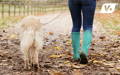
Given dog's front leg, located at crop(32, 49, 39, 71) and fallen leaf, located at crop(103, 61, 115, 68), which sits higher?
dog's front leg, located at crop(32, 49, 39, 71)

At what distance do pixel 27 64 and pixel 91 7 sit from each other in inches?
62.0

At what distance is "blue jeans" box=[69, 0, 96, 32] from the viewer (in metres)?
8.07

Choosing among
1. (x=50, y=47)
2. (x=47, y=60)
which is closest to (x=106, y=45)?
(x=50, y=47)

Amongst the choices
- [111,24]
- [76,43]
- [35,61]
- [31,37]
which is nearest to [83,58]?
[76,43]

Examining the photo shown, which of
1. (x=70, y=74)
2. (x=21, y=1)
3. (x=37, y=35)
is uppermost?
(x=21, y=1)

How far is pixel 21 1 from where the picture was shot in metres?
34.5

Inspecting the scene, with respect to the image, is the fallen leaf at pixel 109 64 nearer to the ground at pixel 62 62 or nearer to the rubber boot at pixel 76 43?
the ground at pixel 62 62

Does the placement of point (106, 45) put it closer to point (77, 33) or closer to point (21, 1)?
point (77, 33)

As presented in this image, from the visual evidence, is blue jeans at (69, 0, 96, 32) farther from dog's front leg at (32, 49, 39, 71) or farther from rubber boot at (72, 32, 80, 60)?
dog's front leg at (32, 49, 39, 71)

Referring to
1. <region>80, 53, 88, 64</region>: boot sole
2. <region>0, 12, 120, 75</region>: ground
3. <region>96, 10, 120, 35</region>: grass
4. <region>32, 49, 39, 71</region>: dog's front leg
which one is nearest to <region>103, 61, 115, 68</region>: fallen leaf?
<region>0, 12, 120, 75</region>: ground

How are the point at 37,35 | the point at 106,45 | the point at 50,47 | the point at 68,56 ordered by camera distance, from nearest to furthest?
the point at 37,35, the point at 68,56, the point at 50,47, the point at 106,45

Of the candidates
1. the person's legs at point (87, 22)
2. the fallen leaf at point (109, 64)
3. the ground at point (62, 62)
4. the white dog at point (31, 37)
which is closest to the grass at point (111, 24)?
the ground at point (62, 62)

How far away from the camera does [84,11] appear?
8.10 m

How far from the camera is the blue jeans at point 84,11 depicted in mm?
8070
